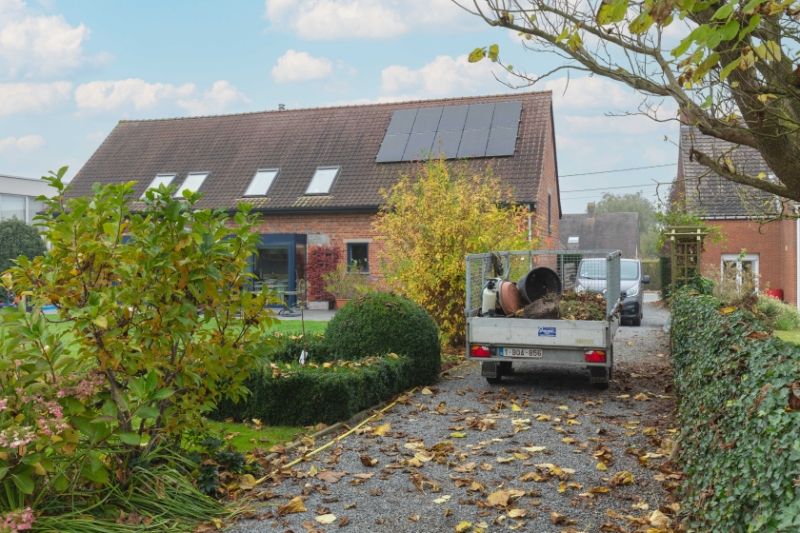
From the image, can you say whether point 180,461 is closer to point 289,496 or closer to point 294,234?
point 289,496

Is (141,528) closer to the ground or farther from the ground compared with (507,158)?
closer to the ground

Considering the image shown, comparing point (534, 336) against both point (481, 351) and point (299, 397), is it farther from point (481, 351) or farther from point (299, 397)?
point (299, 397)

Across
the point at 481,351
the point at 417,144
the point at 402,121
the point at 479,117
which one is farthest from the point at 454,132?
the point at 481,351

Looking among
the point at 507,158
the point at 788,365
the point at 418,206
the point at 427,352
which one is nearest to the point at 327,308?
the point at 507,158

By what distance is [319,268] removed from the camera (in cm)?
2688

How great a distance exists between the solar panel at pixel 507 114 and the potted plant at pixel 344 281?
7965mm

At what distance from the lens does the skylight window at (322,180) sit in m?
27.7

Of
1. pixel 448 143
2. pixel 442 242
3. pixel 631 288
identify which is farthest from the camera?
pixel 448 143

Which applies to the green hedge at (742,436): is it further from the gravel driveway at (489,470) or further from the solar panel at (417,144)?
the solar panel at (417,144)

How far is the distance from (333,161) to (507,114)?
23.5ft

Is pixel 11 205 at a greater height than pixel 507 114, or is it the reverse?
pixel 507 114

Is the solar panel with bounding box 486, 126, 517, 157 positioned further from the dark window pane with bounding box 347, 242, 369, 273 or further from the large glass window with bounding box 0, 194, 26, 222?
the large glass window with bounding box 0, 194, 26, 222

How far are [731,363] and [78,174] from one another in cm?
3348

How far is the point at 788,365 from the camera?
3691mm
